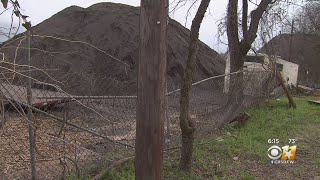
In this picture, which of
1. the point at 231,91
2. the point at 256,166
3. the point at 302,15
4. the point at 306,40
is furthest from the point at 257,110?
the point at 306,40

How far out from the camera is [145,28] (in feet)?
9.12

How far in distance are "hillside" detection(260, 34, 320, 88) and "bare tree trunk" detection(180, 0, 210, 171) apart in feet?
103

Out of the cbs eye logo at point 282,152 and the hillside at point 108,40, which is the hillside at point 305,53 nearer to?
the hillside at point 108,40

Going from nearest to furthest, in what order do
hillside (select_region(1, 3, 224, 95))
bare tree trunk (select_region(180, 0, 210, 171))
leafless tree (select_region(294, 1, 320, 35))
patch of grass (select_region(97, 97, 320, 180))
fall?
bare tree trunk (select_region(180, 0, 210, 171)) < patch of grass (select_region(97, 97, 320, 180)) < hillside (select_region(1, 3, 224, 95)) < leafless tree (select_region(294, 1, 320, 35))

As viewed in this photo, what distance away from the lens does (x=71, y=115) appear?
20.7 ft

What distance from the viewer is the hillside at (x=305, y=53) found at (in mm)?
35188

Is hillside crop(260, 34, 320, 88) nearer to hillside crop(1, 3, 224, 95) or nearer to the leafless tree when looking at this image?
the leafless tree

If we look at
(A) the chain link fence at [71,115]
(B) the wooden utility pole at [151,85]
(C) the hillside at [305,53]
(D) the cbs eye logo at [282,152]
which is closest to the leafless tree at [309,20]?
(C) the hillside at [305,53]

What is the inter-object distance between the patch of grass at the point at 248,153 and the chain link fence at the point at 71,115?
1.10 feet

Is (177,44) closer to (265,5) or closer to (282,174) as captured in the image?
(265,5)

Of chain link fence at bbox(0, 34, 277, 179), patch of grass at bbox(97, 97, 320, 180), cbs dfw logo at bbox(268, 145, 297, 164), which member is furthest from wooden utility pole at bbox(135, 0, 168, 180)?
cbs dfw logo at bbox(268, 145, 297, 164)

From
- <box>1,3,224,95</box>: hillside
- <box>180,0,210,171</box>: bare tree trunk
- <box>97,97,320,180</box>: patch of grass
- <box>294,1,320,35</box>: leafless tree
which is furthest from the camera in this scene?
<box>294,1,320,35</box>: leafless tree

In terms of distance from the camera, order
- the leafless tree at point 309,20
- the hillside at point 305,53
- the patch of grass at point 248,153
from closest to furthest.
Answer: the patch of grass at point 248,153 → the leafless tree at point 309,20 → the hillside at point 305,53

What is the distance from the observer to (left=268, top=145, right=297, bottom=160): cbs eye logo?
636 centimetres
